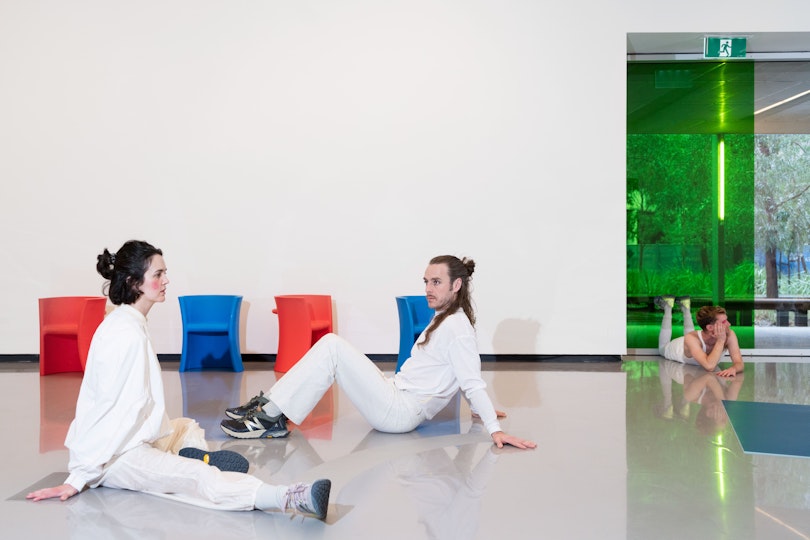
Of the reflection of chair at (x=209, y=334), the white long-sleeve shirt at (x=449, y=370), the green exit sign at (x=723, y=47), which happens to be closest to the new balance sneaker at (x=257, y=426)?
the white long-sleeve shirt at (x=449, y=370)

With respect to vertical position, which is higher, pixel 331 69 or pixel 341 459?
pixel 331 69

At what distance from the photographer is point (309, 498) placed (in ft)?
8.50

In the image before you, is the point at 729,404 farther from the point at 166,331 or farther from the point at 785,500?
the point at 166,331

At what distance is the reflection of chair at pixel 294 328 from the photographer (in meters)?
6.35

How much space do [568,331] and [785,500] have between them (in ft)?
13.6

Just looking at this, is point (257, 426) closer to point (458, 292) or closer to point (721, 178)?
point (458, 292)

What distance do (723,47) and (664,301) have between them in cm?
252

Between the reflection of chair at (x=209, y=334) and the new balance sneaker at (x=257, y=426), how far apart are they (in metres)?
2.66

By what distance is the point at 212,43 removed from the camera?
23.2ft

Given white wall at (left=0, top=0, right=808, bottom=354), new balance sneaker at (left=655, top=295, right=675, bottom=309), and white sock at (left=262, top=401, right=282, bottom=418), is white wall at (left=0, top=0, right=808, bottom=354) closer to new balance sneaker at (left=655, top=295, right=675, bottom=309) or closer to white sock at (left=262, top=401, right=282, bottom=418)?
new balance sneaker at (left=655, top=295, right=675, bottom=309)

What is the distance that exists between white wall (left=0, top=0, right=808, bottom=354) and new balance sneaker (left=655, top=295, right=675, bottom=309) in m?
0.77

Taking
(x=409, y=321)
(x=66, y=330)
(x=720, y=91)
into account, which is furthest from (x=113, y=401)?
(x=720, y=91)

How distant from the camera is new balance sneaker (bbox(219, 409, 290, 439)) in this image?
3883mm

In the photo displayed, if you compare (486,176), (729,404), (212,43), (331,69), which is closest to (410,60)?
(331,69)
